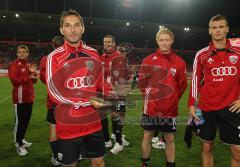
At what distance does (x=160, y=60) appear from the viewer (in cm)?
484

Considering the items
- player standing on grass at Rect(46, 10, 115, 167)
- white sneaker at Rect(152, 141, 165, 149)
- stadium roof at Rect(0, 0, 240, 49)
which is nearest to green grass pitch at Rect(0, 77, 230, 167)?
white sneaker at Rect(152, 141, 165, 149)

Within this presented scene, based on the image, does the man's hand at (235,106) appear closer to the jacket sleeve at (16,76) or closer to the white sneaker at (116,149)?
the white sneaker at (116,149)

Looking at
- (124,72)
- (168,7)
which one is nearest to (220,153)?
(124,72)

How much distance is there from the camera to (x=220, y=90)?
427 cm

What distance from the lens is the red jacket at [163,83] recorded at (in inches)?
189

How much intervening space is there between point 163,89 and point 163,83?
9 cm

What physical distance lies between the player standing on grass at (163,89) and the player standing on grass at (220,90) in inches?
17.0

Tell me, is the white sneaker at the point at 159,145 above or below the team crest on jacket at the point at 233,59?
below

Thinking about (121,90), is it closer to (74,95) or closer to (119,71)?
(119,71)

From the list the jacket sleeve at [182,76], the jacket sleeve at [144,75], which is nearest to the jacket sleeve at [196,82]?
the jacket sleeve at [182,76]

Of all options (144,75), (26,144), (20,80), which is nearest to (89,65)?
(144,75)

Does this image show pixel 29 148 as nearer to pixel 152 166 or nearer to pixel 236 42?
pixel 152 166

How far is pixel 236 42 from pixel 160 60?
3.74ft

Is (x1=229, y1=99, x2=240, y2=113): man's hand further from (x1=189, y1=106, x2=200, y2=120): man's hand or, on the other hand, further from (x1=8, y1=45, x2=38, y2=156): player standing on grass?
(x1=8, y1=45, x2=38, y2=156): player standing on grass
